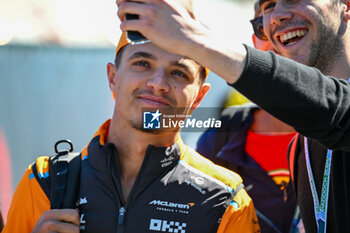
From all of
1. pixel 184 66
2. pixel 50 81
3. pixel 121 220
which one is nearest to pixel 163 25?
pixel 184 66

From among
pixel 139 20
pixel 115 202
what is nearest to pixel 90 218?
pixel 115 202

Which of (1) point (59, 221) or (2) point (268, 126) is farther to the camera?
(2) point (268, 126)

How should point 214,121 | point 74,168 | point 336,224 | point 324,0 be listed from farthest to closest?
1. point 214,121
2. point 324,0
3. point 74,168
4. point 336,224

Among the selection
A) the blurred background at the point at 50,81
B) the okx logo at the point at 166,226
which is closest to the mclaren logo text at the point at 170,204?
the okx logo at the point at 166,226

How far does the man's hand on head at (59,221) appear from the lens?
1.95 metres

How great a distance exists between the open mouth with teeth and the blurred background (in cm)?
290

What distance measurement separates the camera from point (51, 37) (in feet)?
18.8

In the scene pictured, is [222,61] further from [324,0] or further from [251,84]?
[324,0]

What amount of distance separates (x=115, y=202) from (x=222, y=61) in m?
0.98

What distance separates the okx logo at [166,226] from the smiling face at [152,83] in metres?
0.49

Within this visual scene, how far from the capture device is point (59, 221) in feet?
6.51

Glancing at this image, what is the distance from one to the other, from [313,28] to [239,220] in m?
1.12

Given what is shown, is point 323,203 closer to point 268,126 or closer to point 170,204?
point 170,204

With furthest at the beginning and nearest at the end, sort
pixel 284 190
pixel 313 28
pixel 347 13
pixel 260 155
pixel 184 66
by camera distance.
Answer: pixel 260 155 → pixel 284 190 → pixel 347 13 → pixel 313 28 → pixel 184 66
